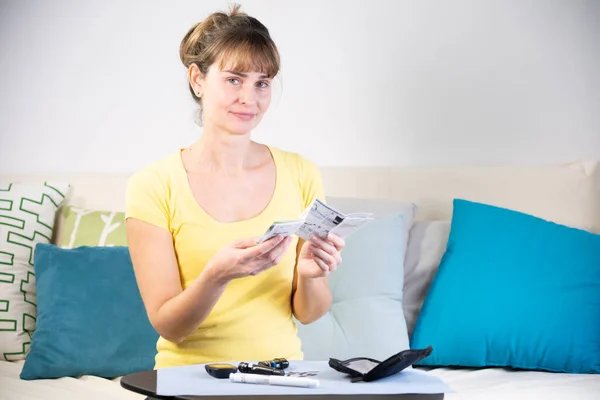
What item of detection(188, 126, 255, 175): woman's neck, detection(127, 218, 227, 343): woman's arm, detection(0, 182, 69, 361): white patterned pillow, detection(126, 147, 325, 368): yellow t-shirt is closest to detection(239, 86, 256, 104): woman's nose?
detection(188, 126, 255, 175): woman's neck

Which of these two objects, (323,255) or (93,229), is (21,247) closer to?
(93,229)

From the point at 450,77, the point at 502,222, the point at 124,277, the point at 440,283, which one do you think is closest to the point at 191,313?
the point at 124,277

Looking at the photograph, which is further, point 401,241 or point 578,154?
point 578,154

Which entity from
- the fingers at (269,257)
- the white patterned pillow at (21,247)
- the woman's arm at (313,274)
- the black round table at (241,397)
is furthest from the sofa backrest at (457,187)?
the black round table at (241,397)

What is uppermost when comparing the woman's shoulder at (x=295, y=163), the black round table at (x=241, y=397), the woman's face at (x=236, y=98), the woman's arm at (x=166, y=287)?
the woman's face at (x=236, y=98)

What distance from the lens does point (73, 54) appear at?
9.53ft

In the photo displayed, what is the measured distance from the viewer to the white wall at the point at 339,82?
2715 mm

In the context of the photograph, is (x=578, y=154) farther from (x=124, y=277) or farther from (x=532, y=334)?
(x=124, y=277)

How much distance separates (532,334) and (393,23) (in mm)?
1177

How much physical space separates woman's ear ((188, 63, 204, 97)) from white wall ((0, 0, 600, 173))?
1049mm

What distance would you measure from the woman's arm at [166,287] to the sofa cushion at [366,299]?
67cm

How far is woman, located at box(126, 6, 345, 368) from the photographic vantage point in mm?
1620

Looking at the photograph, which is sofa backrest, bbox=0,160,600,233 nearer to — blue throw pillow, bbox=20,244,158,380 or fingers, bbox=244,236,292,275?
blue throw pillow, bbox=20,244,158,380

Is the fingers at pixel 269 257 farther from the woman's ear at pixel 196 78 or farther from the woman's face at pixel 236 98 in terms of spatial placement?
the woman's ear at pixel 196 78
